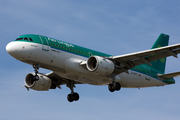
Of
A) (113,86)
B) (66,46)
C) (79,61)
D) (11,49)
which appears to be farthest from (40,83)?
(113,86)

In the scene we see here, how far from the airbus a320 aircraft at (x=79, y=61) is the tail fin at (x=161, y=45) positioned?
4.21 metres

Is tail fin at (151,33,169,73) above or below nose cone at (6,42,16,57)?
above

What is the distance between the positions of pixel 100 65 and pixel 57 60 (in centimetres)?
439

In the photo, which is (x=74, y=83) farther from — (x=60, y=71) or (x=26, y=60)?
(x=26, y=60)

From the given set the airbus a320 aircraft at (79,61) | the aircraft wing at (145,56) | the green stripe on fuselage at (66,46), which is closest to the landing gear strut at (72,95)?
the airbus a320 aircraft at (79,61)

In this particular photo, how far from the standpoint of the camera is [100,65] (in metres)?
34.1

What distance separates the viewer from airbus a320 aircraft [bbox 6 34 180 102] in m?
32.7

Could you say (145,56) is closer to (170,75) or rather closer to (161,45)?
(170,75)

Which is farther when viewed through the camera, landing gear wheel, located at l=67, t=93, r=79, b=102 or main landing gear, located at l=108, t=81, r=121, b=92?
landing gear wheel, located at l=67, t=93, r=79, b=102

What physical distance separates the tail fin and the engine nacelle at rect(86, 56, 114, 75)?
11339 millimetres

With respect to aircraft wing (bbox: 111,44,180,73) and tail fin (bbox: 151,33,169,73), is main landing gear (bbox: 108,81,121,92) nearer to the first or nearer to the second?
aircraft wing (bbox: 111,44,180,73)

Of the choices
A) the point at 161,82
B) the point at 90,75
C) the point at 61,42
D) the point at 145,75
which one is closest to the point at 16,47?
the point at 61,42

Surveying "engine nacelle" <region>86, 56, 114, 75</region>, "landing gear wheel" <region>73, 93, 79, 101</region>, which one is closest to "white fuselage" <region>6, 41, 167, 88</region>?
"engine nacelle" <region>86, 56, 114, 75</region>

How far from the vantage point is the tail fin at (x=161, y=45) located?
4453 cm
